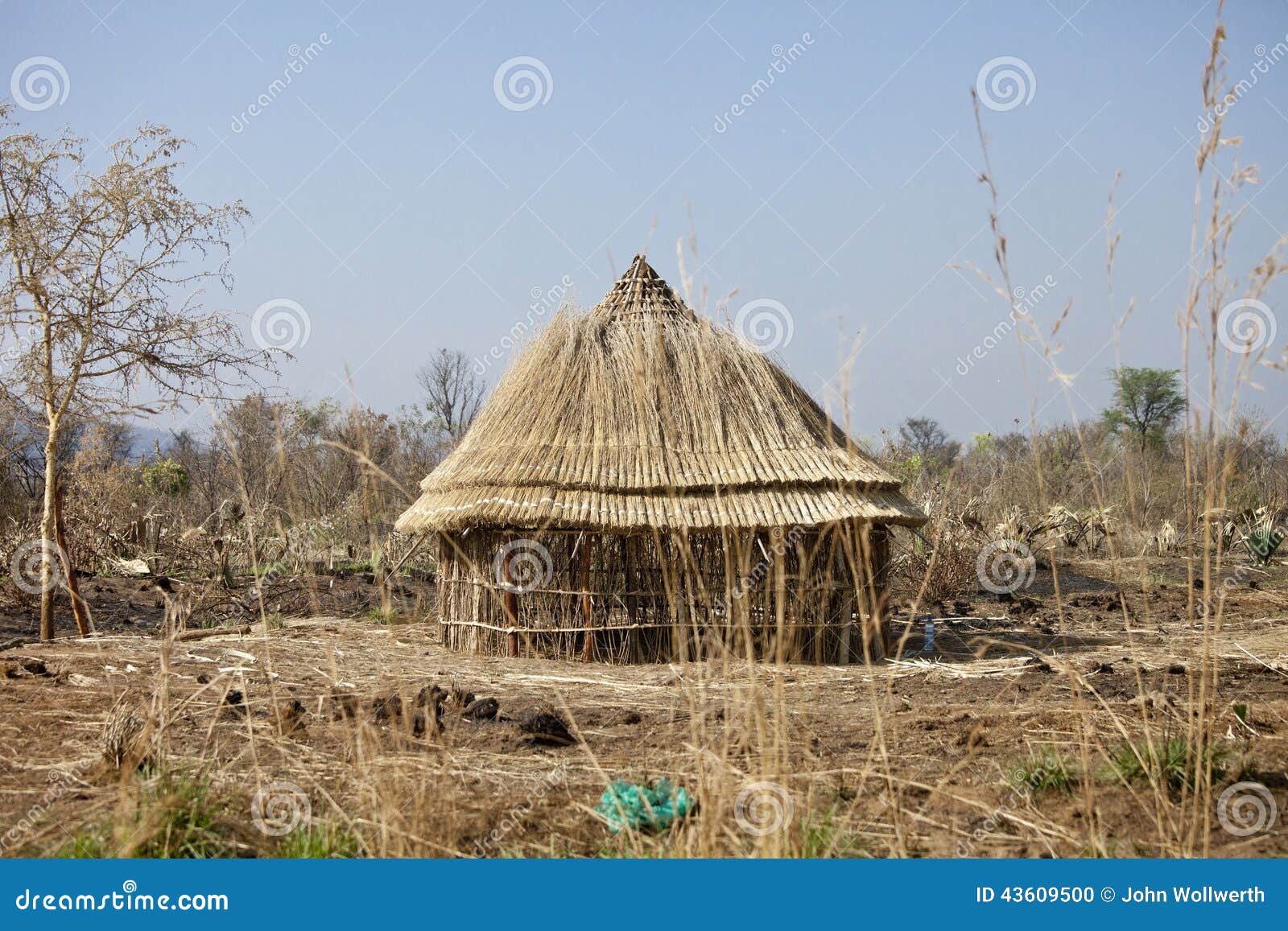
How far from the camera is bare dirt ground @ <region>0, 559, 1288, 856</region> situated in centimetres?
339

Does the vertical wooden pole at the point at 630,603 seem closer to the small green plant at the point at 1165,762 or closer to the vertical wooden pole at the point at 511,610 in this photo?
the vertical wooden pole at the point at 511,610

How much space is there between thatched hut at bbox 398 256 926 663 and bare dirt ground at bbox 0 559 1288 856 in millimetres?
521

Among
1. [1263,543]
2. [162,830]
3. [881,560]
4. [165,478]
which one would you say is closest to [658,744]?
[162,830]

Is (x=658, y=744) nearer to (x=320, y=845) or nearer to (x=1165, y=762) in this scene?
(x=320, y=845)

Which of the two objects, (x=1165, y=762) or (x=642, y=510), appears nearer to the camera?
(x=1165, y=762)

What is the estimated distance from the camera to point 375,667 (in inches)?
295

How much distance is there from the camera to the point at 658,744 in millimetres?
5164

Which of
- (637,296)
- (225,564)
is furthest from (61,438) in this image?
(637,296)

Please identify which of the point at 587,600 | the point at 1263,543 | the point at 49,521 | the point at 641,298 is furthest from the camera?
the point at 1263,543

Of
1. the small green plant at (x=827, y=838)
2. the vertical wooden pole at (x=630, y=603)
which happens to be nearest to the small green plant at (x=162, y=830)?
the small green plant at (x=827, y=838)

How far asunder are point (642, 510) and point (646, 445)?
2.64 ft

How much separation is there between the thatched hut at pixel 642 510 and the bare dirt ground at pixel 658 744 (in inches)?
20.5

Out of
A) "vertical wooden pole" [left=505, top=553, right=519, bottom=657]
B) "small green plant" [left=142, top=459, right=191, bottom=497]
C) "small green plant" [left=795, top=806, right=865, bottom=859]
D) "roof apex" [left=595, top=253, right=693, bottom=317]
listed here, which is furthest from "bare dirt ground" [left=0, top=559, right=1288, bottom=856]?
"small green plant" [left=142, top=459, right=191, bottom=497]

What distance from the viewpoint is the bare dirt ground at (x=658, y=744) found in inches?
133
